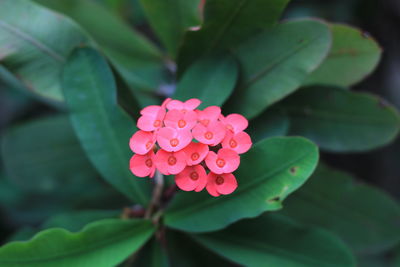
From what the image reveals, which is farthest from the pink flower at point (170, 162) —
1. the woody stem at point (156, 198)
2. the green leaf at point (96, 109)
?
the woody stem at point (156, 198)

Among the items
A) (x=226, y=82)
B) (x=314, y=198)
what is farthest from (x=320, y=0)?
(x=226, y=82)

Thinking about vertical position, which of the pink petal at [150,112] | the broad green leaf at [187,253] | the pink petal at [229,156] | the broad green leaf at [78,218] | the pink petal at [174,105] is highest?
the pink petal at [174,105]

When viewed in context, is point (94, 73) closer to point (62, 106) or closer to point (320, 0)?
point (62, 106)

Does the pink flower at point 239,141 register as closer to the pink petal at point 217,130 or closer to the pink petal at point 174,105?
the pink petal at point 217,130

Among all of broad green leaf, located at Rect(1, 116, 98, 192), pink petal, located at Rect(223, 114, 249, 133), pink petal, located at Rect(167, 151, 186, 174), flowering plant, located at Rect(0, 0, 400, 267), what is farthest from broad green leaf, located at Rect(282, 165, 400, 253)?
broad green leaf, located at Rect(1, 116, 98, 192)

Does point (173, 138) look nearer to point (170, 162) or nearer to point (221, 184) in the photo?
point (170, 162)

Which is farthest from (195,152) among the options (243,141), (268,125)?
(268,125)
